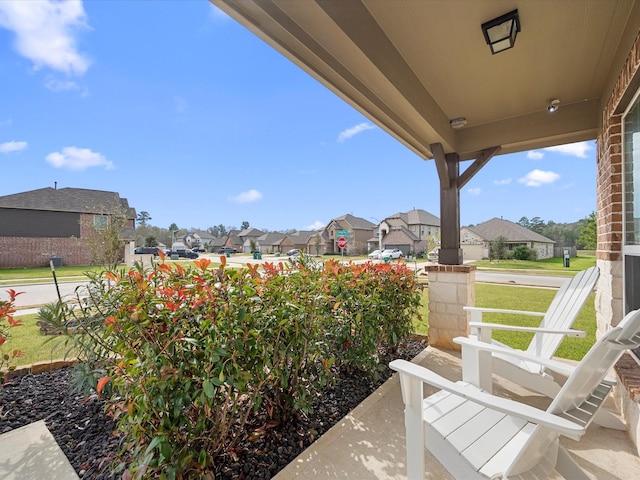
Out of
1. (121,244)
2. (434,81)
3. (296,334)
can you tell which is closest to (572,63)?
(434,81)

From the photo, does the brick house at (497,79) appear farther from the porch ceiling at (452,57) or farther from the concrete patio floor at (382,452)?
the concrete patio floor at (382,452)

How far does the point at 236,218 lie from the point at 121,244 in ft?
163

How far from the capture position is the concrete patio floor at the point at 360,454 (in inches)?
59.1

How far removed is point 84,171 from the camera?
10.9 meters

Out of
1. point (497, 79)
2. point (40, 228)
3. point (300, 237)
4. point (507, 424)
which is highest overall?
point (497, 79)

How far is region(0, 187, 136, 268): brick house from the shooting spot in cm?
1402

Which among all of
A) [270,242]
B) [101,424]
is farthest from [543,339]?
[270,242]

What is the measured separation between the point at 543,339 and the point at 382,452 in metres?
1.63

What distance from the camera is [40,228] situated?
49.2 feet

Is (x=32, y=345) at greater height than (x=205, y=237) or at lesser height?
lesser

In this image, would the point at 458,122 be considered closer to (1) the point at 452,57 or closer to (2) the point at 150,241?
(1) the point at 452,57

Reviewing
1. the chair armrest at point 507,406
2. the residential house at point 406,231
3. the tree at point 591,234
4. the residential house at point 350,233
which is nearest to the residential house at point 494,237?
the residential house at point 406,231

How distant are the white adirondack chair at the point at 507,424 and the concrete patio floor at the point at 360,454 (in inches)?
15.1

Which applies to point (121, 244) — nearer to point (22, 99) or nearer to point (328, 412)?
point (22, 99)
